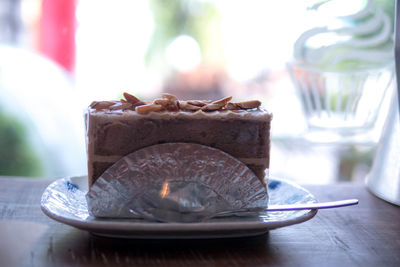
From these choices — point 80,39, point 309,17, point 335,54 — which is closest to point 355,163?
point 335,54

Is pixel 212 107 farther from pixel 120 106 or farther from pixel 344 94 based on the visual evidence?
pixel 344 94

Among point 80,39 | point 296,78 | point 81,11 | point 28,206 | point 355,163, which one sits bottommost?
point 355,163

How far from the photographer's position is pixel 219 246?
1.92 feet

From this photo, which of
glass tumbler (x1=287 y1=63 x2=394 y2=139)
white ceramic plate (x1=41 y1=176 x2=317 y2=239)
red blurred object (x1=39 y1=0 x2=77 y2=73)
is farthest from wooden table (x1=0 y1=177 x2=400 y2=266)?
red blurred object (x1=39 y1=0 x2=77 y2=73)

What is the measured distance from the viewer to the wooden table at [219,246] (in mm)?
543

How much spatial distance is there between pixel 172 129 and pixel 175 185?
10 centimetres

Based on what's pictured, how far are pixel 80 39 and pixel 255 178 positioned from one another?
214 centimetres

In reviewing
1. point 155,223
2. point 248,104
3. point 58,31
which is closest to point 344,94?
point 248,104

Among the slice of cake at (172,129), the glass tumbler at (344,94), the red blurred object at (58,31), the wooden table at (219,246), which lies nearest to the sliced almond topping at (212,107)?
the slice of cake at (172,129)

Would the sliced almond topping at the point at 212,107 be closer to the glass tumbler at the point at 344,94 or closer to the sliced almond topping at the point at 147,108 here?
the sliced almond topping at the point at 147,108

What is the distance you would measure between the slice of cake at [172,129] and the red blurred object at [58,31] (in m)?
1.72

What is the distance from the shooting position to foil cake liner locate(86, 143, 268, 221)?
630 mm

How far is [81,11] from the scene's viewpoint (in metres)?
2.52

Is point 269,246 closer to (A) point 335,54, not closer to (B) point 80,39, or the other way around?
(A) point 335,54
